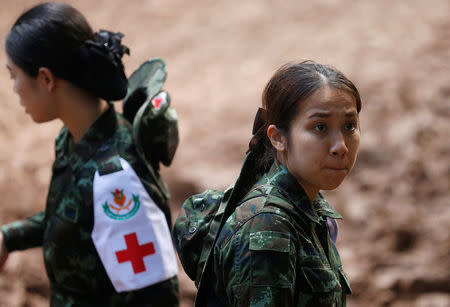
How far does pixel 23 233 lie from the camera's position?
2.39 m

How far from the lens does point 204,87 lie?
16.2 feet

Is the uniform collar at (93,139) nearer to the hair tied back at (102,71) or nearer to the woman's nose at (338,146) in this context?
the hair tied back at (102,71)

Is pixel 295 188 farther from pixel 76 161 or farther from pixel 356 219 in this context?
pixel 356 219

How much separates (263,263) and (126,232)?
0.83 metres

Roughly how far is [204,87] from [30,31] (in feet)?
9.08

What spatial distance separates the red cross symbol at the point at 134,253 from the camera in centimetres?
219

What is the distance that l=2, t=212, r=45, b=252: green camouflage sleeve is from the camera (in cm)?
238


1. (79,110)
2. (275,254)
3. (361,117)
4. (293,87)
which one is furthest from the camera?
(361,117)

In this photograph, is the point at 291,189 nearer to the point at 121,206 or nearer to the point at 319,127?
the point at 319,127

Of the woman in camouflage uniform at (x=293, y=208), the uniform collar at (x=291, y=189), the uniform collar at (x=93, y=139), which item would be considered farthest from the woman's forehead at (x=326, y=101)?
the uniform collar at (x=93, y=139)

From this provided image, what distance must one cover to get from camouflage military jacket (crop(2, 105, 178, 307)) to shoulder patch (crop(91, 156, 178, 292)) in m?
0.03

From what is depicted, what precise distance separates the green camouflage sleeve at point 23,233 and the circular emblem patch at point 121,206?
0.36 metres

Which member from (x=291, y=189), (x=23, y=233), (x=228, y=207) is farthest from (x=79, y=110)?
(x=291, y=189)

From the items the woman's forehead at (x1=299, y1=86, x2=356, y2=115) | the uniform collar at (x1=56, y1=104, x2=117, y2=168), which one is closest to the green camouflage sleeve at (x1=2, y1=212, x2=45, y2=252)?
the uniform collar at (x1=56, y1=104, x2=117, y2=168)
